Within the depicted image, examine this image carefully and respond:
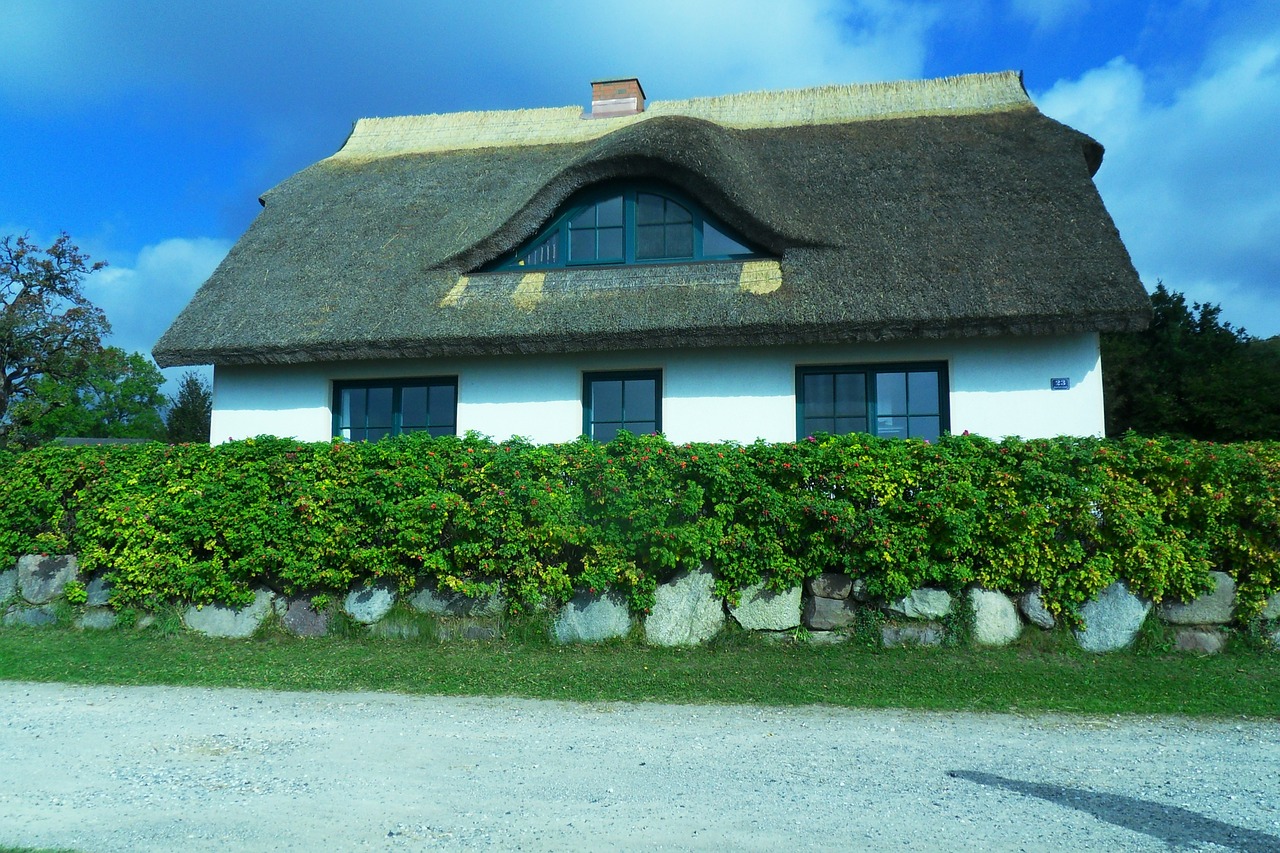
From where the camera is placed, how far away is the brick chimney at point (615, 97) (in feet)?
50.6

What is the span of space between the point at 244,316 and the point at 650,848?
9.22m

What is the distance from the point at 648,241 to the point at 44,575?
7366 mm

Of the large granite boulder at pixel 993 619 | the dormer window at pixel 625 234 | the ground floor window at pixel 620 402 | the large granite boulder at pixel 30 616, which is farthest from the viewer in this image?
the dormer window at pixel 625 234

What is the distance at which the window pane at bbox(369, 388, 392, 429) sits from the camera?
1130cm

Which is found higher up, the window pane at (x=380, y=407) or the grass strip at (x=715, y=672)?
the window pane at (x=380, y=407)

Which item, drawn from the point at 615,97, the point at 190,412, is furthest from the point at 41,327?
the point at 615,97

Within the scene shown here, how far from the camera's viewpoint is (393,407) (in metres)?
11.3

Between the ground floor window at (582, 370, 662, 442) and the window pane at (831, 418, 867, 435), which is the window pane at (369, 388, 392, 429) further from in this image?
the window pane at (831, 418, 867, 435)

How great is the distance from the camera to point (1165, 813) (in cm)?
427

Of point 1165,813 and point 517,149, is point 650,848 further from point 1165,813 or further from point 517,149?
point 517,149

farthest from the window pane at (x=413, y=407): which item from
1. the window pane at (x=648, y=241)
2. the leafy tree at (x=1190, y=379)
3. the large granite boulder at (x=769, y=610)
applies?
the leafy tree at (x=1190, y=379)

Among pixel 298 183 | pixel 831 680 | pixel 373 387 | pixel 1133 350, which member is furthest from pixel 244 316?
pixel 1133 350

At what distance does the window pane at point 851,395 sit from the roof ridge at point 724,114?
5.09 meters

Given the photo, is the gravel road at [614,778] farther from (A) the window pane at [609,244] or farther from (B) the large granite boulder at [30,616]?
(A) the window pane at [609,244]
